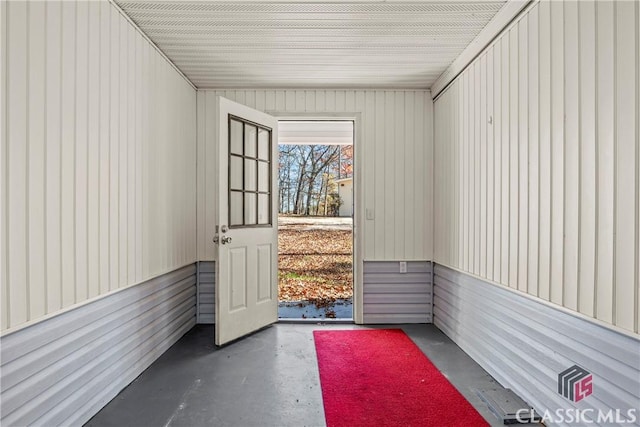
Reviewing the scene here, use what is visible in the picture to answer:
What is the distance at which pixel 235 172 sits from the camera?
10.8 ft

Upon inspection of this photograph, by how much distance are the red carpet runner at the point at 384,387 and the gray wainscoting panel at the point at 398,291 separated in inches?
18.8

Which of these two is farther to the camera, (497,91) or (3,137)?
(497,91)

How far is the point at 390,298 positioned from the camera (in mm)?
3748

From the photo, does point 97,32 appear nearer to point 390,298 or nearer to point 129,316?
point 129,316

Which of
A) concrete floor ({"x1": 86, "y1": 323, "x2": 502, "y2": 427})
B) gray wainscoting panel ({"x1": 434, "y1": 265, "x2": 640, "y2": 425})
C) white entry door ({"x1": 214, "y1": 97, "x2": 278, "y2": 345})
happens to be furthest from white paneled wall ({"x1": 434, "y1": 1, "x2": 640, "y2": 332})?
white entry door ({"x1": 214, "y1": 97, "x2": 278, "y2": 345})

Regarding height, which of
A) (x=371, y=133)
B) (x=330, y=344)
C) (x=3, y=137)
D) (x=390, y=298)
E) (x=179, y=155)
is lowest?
(x=330, y=344)

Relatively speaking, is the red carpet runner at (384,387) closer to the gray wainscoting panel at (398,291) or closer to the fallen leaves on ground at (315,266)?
the gray wainscoting panel at (398,291)

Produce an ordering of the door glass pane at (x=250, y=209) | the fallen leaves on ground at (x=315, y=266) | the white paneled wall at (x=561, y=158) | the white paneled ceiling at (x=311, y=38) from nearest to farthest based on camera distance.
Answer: the white paneled wall at (x=561, y=158) < the white paneled ceiling at (x=311, y=38) < the door glass pane at (x=250, y=209) < the fallen leaves on ground at (x=315, y=266)

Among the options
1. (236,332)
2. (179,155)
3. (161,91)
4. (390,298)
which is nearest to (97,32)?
(161,91)

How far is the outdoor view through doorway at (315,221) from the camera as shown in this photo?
16.3 feet

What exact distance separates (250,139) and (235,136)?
190mm

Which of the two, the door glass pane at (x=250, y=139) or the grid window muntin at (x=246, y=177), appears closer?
the grid window muntin at (x=246, y=177)

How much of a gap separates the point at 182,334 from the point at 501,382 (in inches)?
107

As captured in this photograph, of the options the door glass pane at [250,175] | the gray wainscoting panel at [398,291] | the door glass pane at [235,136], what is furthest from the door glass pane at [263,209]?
the gray wainscoting panel at [398,291]
